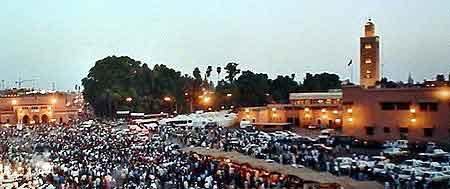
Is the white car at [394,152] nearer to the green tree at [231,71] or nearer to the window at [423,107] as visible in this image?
the window at [423,107]

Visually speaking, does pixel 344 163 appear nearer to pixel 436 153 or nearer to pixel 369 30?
pixel 436 153

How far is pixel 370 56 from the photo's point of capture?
157 feet

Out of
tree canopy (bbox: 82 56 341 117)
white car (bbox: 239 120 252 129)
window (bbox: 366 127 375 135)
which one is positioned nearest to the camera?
window (bbox: 366 127 375 135)

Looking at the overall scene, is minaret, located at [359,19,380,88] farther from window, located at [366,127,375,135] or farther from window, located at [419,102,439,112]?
window, located at [419,102,439,112]

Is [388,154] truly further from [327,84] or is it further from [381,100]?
[327,84]

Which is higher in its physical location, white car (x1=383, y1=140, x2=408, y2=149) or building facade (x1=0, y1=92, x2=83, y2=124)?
building facade (x1=0, y1=92, x2=83, y2=124)

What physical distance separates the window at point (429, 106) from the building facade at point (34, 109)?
161 ft

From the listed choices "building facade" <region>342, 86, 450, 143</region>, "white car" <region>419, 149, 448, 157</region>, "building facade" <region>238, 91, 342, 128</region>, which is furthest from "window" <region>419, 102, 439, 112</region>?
"building facade" <region>238, 91, 342, 128</region>

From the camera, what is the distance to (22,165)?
26188 millimetres

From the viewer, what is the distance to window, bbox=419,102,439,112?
32.1m

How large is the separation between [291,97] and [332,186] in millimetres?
39174

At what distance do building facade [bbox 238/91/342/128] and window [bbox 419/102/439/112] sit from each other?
14.9 metres

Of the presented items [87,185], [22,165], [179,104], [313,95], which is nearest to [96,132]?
[22,165]

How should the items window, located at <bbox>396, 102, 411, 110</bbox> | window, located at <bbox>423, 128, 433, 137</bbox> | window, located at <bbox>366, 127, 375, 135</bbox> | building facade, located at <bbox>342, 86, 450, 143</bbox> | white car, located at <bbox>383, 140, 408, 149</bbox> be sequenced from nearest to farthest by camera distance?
white car, located at <bbox>383, 140, 408, 149</bbox>, building facade, located at <bbox>342, 86, 450, 143</bbox>, window, located at <bbox>423, 128, 433, 137</bbox>, window, located at <bbox>396, 102, 411, 110</bbox>, window, located at <bbox>366, 127, 375, 135</bbox>
